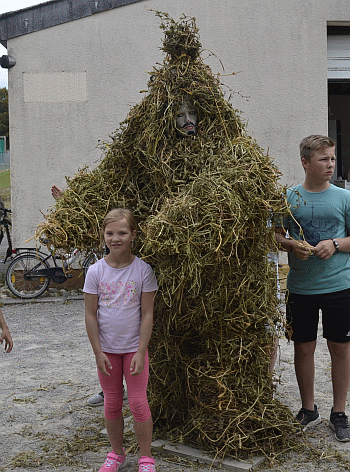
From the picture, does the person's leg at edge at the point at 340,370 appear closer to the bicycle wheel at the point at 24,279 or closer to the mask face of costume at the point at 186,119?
the mask face of costume at the point at 186,119

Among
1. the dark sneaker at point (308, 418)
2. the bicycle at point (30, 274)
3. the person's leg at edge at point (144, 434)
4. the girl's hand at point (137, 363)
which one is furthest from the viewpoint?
the bicycle at point (30, 274)

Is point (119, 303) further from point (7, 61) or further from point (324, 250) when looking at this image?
point (7, 61)

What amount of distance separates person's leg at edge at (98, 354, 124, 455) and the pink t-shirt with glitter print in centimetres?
9

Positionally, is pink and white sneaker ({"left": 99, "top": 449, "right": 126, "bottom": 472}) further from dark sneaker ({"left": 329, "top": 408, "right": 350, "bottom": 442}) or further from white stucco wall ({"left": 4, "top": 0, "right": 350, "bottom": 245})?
white stucco wall ({"left": 4, "top": 0, "right": 350, "bottom": 245})

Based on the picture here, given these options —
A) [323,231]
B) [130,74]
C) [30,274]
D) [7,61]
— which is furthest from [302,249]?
[7,61]

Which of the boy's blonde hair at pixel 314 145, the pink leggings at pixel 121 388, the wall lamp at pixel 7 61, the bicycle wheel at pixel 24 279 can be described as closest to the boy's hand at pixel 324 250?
the boy's blonde hair at pixel 314 145

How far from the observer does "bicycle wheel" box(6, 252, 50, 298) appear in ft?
28.0

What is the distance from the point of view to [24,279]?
8492 millimetres

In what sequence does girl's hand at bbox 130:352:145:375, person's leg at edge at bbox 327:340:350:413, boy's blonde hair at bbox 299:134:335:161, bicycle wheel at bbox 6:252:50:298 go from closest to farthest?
girl's hand at bbox 130:352:145:375, boy's blonde hair at bbox 299:134:335:161, person's leg at edge at bbox 327:340:350:413, bicycle wheel at bbox 6:252:50:298

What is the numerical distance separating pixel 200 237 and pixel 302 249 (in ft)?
2.82

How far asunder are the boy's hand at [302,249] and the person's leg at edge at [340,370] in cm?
68

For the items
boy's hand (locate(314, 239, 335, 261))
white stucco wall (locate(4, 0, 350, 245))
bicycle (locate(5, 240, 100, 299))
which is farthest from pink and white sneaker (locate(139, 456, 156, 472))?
white stucco wall (locate(4, 0, 350, 245))

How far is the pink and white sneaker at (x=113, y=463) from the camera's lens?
10.0ft

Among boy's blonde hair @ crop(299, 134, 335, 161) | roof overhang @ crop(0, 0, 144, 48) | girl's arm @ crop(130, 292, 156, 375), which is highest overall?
roof overhang @ crop(0, 0, 144, 48)
